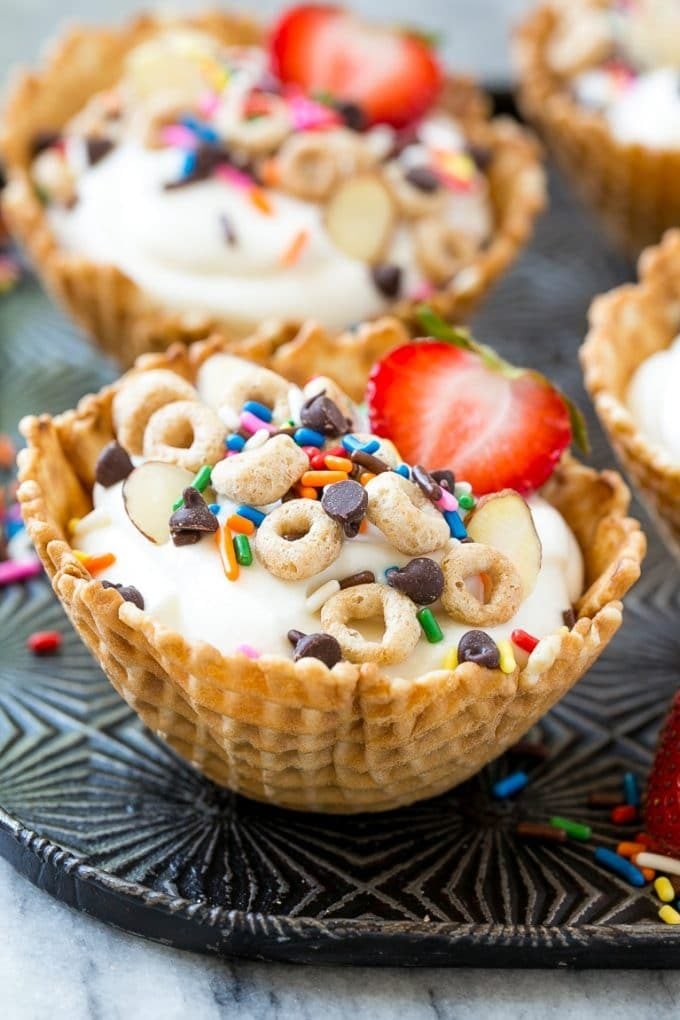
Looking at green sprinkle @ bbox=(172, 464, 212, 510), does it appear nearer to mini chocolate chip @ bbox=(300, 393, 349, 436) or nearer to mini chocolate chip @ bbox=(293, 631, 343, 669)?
mini chocolate chip @ bbox=(300, 393, 349, 436)

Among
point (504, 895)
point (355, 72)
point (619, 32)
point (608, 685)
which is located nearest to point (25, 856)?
point (504, 895)

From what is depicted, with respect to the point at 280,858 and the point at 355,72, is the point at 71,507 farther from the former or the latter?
the point at 355,72

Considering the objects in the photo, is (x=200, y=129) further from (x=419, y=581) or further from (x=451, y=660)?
(x=451, y=660)

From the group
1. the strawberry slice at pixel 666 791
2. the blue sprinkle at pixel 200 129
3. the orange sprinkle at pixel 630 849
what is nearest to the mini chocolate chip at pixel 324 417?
the strawberry slice at pixel 666 791

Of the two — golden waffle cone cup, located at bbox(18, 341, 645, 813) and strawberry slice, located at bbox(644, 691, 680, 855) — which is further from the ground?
golden waffle cone cup, located at bbox(18, 341, 645, 813)

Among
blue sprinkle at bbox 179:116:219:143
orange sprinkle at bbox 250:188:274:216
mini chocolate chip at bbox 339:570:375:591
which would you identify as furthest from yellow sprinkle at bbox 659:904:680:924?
blue sprinkle at bbox 179:116:219:143
